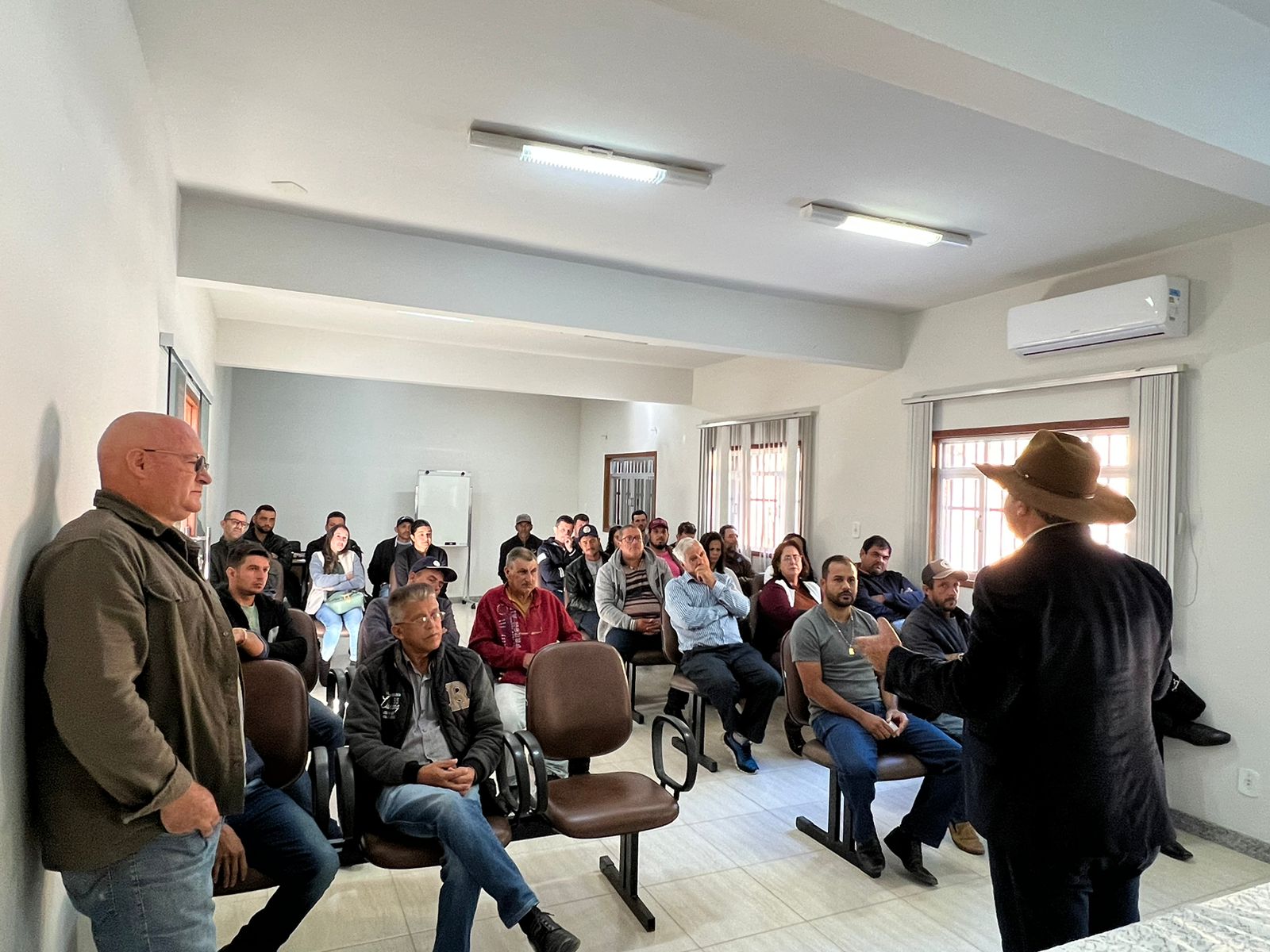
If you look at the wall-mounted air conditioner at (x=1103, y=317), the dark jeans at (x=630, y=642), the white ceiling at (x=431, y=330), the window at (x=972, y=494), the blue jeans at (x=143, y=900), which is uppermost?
the white ceiling at (x=431, y=330)

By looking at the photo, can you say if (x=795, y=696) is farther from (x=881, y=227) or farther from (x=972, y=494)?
(x=972, y=494)

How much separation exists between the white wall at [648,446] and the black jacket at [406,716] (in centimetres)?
560

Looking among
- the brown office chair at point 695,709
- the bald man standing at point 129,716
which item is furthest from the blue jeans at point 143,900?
the brown office chair at point 695,709

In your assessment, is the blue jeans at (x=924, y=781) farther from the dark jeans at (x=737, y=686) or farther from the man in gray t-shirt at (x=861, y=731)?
the dark jeans at (x=737, y=686)

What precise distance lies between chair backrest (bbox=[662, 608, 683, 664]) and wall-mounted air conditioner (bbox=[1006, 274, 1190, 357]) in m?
2.59

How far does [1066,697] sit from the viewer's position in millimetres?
1645

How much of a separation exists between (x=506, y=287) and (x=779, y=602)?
255 centimetres

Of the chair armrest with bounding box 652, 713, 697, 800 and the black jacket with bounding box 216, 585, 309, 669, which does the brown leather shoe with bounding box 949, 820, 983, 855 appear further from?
the black jacket with bounding box 216, 585, 309, 669

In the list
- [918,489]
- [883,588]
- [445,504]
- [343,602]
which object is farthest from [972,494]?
[445,504]

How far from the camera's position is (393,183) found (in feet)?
11.4

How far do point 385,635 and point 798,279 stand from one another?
3.12m

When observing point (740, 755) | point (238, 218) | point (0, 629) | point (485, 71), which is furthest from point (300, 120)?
point (740, 755)

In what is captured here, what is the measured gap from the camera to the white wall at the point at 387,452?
30.4 ft

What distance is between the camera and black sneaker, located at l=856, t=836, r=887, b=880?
310cm
